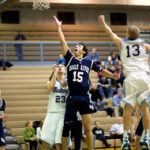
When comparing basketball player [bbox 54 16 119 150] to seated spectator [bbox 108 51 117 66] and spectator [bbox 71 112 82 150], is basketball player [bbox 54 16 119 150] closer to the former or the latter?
spectator [bbox 71 112 82 150]

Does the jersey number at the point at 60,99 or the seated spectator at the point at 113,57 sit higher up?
the seated spectator at the point at 113,57

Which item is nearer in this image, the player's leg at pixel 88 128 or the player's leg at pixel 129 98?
the player's leg at pixel 129 98

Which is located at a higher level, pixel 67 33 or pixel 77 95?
pixel 67 33

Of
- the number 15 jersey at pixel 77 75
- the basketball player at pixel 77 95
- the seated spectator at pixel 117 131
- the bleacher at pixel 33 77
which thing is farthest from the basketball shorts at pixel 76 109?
the seated spectator at pixel 117 131

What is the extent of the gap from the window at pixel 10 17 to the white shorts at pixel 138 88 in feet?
59.4

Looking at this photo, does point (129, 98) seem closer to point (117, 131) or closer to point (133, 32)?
point (133, 32)

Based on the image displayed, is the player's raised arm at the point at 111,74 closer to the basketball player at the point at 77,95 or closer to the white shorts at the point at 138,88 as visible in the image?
the basketball player at the point at 77,95

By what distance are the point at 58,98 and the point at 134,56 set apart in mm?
2003

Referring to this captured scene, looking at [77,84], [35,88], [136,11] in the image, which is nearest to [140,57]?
[77,84]

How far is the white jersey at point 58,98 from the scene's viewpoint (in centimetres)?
905

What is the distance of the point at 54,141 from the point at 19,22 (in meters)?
16.8

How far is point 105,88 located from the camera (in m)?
19.0

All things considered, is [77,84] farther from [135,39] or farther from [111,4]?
[111,4]

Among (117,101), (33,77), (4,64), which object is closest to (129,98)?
(117,101)
